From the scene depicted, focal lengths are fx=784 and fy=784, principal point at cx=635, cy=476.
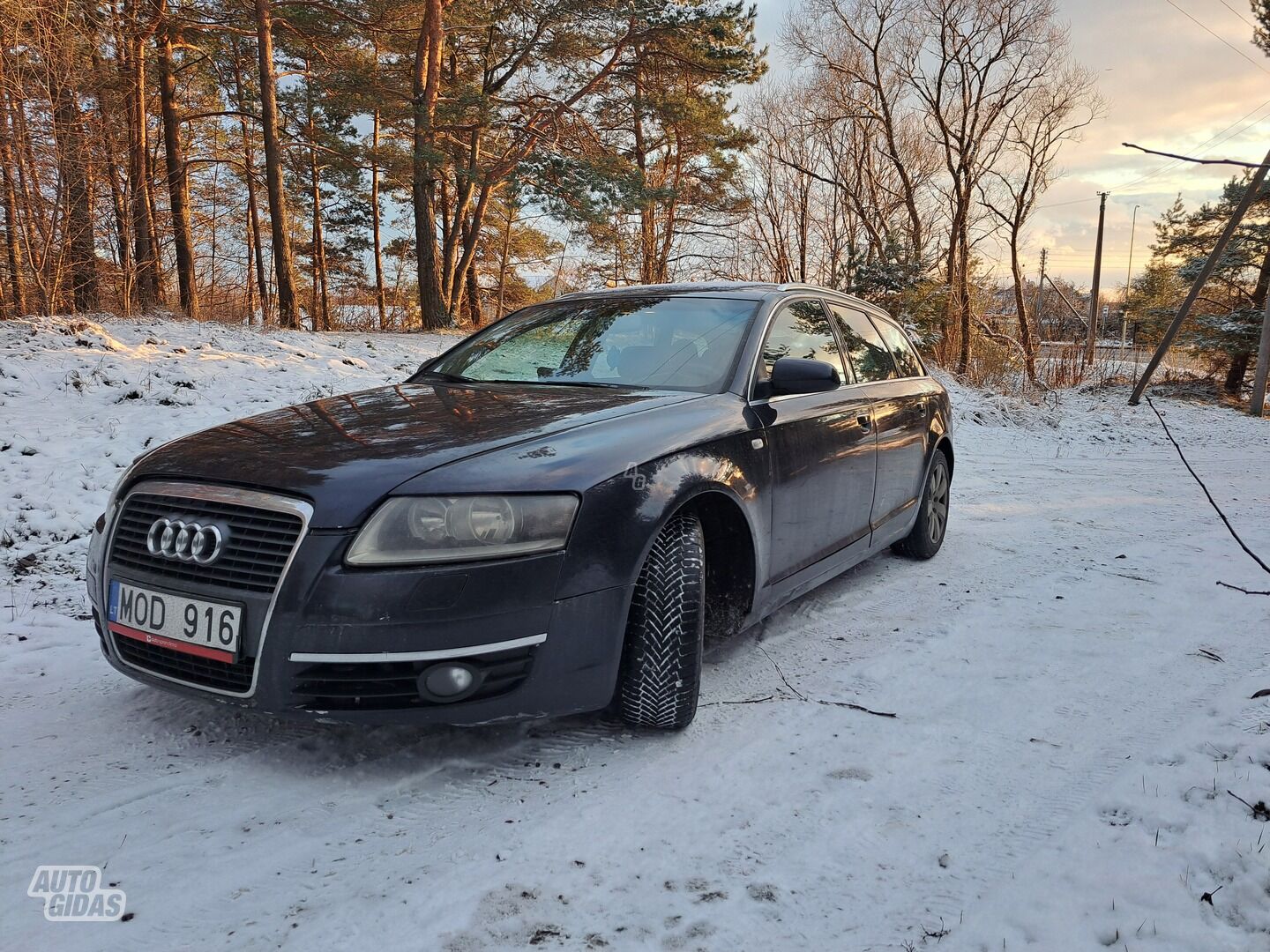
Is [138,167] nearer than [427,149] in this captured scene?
Yes

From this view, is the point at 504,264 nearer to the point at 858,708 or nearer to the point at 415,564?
the point at 858,708

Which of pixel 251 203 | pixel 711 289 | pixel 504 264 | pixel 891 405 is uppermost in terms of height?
pixel 251 203

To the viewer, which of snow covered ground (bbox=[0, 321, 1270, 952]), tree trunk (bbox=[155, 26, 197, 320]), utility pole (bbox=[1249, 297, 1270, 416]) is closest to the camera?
snow covered ground (bbox=[0, 321, 1270, 952])

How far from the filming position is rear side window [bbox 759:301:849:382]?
3461 mm

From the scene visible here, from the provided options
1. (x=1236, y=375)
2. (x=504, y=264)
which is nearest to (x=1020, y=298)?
(x=1236, y=375)

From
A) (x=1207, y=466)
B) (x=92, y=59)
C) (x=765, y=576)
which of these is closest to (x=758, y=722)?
(x=765, y=576)

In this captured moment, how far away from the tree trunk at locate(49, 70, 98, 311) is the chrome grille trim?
1038 cm

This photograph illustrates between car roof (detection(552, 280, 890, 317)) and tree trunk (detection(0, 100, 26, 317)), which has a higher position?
tree trunk (detection(0, 100, 26, 317))

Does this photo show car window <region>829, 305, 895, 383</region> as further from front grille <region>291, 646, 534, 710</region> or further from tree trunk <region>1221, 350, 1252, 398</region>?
tree trunk <region>1221, 350, 1252, 398</region>

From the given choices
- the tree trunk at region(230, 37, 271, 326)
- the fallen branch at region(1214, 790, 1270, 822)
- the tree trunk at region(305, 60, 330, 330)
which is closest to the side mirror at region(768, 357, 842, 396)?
the fallen branch at region(1214, 790, 1270, 822)

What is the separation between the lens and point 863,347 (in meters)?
4.42

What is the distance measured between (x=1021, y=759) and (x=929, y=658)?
848 mm

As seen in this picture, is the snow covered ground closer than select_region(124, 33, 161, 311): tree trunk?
Yes

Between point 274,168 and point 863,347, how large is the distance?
15694 millimetres
